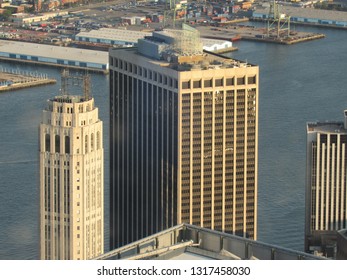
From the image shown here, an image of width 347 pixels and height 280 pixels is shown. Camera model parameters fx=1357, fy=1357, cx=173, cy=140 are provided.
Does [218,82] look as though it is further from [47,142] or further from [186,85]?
[47,142]

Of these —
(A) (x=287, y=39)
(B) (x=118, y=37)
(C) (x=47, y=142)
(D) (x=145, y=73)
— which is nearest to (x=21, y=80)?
(B) (x=118, y=37)

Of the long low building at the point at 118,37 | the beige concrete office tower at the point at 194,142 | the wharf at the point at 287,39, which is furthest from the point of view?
the wharf at the point at 287,39

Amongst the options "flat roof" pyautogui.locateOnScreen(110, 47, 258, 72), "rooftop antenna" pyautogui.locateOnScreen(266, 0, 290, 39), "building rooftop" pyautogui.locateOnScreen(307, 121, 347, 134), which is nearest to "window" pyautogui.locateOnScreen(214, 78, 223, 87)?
"flat roof" pyautogui.locateOnScreen(110, 47, 258, 72)

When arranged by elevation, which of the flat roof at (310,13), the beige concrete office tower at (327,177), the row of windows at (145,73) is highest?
the row of windows at (145,73)

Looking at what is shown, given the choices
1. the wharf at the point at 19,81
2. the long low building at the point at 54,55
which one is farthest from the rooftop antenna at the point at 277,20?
the wharf at the point at 19,81

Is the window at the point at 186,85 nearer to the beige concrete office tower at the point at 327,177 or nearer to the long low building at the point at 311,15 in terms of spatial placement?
the beige concrete office tower at the point at 327,177

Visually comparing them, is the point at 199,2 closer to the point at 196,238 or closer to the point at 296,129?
the point at 296,129
